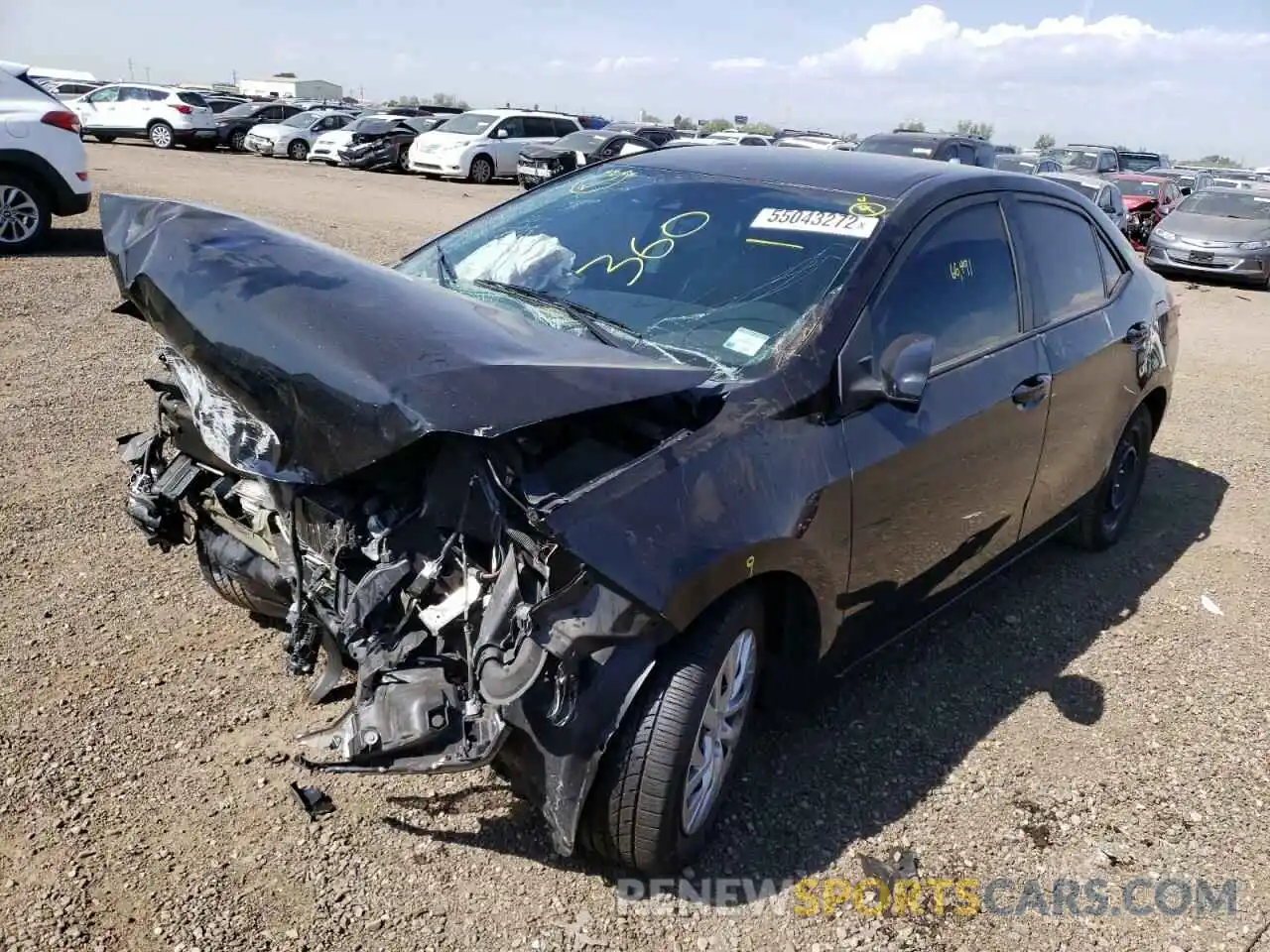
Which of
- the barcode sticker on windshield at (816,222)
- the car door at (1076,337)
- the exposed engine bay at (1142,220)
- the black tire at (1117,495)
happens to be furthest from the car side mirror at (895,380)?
the exposed engine bay at (1142,220)

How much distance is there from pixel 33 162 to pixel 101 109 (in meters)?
21.9

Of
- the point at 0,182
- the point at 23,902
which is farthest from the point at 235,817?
the point at 0,182

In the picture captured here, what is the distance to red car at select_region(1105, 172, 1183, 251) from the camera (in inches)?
764

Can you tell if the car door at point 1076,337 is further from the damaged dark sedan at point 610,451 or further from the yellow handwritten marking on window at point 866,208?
the yellow handwritten marking on window at point 866,208

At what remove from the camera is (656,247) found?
137 inches

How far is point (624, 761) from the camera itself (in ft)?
8.18

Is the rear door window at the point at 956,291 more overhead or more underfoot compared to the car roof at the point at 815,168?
more underfoot

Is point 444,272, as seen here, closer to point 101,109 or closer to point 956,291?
point 956,291

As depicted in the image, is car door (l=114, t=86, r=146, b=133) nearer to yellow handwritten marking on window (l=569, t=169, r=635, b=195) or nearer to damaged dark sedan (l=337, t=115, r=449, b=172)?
damaged dark sedan (l=337, t=115, r=449, b=172)

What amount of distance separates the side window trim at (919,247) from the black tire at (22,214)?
957cm

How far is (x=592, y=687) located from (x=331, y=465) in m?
0.80

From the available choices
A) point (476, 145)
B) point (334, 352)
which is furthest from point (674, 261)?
point (476, 145)

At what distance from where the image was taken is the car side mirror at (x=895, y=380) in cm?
291

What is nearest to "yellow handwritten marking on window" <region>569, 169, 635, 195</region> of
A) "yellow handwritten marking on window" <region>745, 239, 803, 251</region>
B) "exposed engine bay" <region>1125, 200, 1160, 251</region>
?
"yellow handwritten marking on window" <region>745, 239, 803, 251</region>
